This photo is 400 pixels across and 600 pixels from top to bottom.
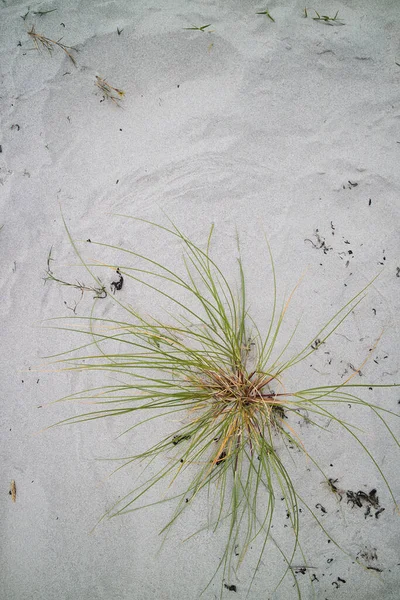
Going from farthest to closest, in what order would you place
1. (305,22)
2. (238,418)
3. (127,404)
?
(305,22)
(127,404)
(238,418)

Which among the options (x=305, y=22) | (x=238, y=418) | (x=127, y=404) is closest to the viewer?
(x=238, y=418)

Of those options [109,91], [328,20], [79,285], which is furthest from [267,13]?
[79,285]

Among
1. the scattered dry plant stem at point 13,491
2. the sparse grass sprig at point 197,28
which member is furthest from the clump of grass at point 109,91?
the scattered dry plant stem at point 13,491

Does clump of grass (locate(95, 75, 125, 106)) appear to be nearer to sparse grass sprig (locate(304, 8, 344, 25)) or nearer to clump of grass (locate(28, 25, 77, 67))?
clump of grass (locate(28, 25, 77, 67))

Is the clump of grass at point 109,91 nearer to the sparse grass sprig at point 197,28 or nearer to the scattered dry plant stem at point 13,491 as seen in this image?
the sparse grass sprig at point 197,28

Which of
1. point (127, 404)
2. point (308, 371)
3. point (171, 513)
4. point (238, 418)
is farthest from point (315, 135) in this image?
point (171, 513)

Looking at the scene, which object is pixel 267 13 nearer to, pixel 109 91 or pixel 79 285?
pixel 109 91

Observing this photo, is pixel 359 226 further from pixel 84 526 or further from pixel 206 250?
pixel 84 526

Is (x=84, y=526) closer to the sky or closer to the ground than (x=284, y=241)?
closer to the ground

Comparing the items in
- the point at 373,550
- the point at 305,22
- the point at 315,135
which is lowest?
the point at 373,550
